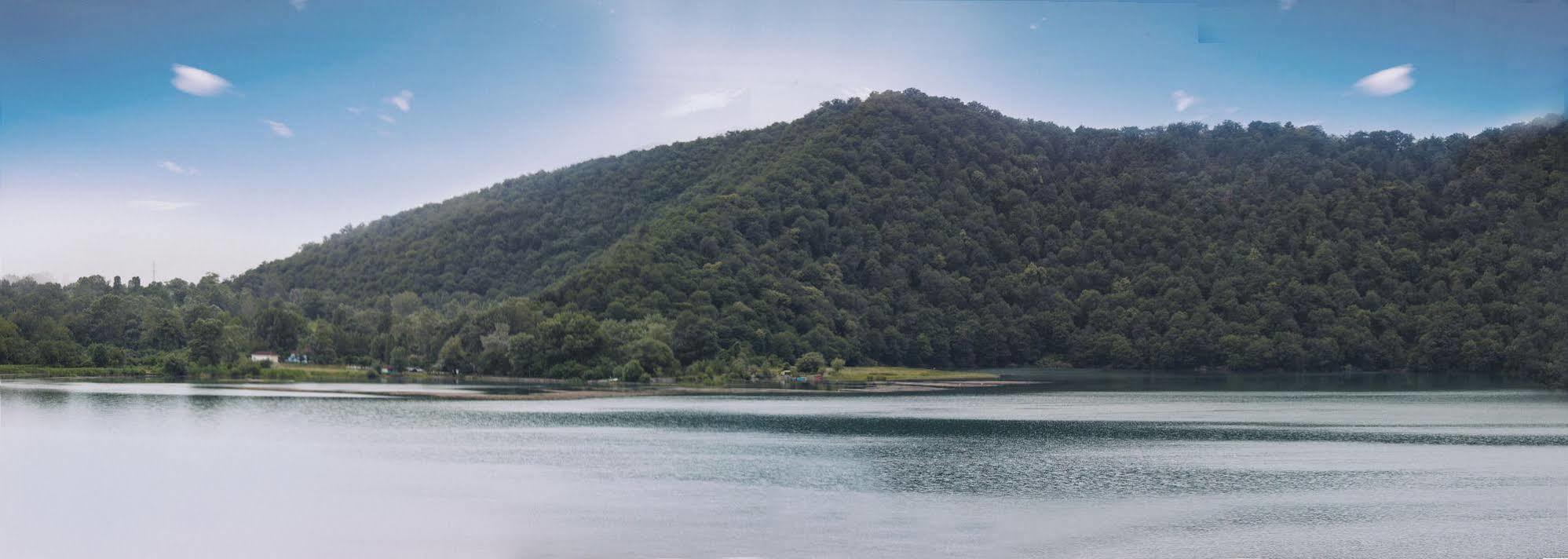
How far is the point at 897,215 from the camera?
160m

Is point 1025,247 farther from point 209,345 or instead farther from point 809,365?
point 209,345

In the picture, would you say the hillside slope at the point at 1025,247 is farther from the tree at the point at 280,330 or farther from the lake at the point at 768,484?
the lake at the point at 768,484

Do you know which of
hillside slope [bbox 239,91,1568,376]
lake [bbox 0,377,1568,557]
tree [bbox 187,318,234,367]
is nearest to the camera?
lake [bbox 0,377,1568,557]

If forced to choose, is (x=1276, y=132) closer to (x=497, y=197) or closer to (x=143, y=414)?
(x=497, y=197)

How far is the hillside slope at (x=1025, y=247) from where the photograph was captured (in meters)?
128

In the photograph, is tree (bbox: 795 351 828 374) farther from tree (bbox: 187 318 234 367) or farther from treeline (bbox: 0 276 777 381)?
tree (bbox: 187 318 234 367)

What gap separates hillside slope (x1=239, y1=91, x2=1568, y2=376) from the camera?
420 feet

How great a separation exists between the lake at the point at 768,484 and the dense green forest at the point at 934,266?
4805 centimetres

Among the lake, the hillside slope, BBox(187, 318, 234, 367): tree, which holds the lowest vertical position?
the lake

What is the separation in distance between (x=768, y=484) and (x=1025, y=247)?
129 m

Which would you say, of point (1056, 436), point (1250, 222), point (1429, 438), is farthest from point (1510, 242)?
point (1056, 436)

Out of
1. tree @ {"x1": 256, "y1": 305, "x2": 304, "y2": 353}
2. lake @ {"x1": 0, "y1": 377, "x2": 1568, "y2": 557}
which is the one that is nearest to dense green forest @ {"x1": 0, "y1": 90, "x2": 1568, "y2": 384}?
tree @ {"x1": 256, "y1": 305, "x2": 304, "y2": 353}

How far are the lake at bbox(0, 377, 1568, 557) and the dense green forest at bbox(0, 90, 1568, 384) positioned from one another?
48053mm

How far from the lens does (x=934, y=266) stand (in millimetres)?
154375
